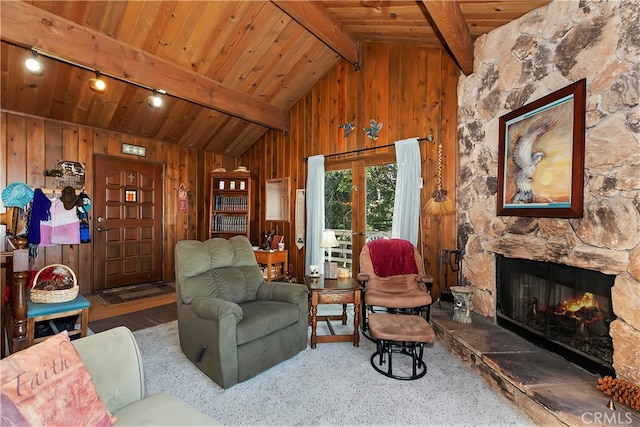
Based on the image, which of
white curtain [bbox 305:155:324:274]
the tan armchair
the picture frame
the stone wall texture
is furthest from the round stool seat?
white curtain [bbox 305:155:324:274]

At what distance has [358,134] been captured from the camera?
4.26 m

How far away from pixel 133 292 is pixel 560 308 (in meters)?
5.25

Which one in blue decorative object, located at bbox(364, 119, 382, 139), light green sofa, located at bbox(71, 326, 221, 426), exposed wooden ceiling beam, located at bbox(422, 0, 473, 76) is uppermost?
exposed wooden ceiling beam, located at bbox(422, 0, 473, 76)

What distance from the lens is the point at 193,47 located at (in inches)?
134

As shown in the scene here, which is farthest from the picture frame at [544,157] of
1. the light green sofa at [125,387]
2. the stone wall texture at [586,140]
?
the light green sofa at [125,387]

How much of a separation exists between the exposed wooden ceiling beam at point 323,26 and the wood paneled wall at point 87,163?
3.25 metres

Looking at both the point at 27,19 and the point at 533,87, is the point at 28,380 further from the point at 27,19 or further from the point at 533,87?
the point at 533,87

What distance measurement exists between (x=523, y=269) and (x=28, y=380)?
317cm

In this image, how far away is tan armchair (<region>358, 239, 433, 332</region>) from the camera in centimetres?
297

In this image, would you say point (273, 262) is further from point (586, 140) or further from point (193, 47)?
point (586, 140)

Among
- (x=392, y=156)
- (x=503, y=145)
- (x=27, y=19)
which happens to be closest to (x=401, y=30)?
(x=392, y=156)

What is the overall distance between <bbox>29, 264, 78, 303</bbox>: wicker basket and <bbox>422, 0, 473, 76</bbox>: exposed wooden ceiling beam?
364cm

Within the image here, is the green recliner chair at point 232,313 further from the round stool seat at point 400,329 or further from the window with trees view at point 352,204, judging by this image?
the window with trees view at point 352,204

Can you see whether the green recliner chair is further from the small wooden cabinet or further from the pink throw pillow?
the small wooden cabinet
